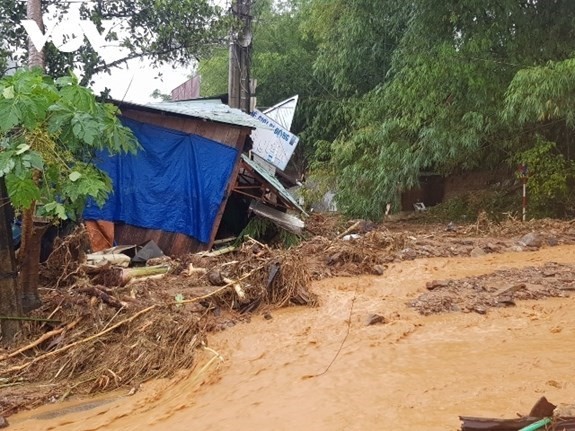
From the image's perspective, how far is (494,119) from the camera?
38.9ft

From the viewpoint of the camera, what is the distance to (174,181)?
10.7 metres

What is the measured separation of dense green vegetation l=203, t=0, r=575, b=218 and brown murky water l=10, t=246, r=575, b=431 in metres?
5.77

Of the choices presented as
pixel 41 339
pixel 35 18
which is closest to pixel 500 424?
pixel 41 339

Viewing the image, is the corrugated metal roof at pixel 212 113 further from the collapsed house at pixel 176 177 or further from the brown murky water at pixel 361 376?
the brown murky water at pixel 361 376

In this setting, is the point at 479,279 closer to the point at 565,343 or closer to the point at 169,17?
the point at 565,343

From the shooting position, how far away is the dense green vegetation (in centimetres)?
1160

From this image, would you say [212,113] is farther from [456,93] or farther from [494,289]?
[494,289]

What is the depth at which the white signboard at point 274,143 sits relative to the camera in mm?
15430

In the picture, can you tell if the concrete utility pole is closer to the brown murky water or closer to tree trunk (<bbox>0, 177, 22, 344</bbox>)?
tree trunk (<bbox>0, 177, 22, 344</bbox>)

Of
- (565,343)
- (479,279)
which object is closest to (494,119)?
(479,279)

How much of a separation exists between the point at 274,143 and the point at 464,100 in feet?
17.1

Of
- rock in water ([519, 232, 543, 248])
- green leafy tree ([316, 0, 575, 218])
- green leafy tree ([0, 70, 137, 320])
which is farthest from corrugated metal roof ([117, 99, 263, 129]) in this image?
green leafy tree ([0, 70, 137, 320])

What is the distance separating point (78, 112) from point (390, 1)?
37.8ft

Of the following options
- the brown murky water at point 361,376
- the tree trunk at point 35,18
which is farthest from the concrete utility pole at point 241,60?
the brown murky water at point 361,376
